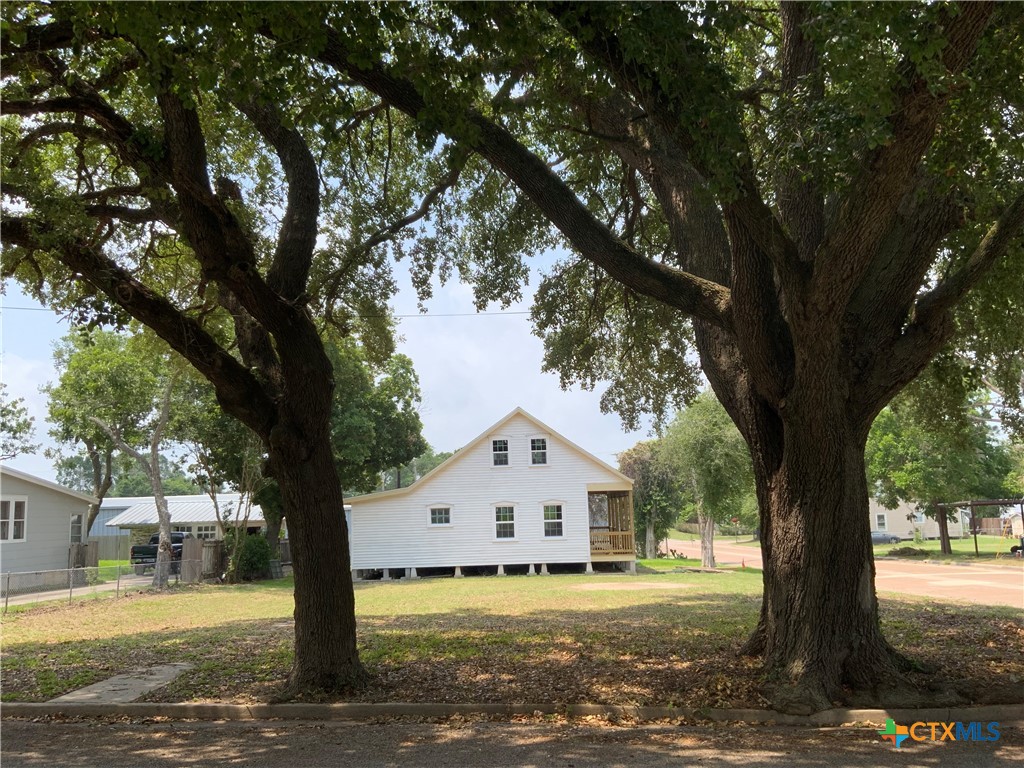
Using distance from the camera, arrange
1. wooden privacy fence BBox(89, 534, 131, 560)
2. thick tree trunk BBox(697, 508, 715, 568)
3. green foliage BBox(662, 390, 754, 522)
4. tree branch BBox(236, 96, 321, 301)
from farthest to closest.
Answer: wooden privacy fence BBox(89, 534, 131, 560), thick tree trunk BBox(697, 508, 715, 568), green foliage BBox(662, 390, 754, 522), tree branch BBox(236, 96, 321, 301)

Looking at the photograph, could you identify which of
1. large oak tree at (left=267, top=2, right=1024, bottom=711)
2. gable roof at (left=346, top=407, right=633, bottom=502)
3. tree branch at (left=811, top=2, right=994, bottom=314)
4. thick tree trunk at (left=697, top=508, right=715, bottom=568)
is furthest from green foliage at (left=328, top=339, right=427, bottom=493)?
tree branch at (left=811, top=2, right=994, bottom=314)

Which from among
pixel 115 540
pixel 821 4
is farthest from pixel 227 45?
pixel 115 540

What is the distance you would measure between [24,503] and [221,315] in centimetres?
1920

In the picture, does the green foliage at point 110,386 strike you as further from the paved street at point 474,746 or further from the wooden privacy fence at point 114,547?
the paved street at point 474,746

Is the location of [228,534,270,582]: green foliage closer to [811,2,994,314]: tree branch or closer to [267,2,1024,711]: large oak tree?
[267,2,1024,711]: large oak tree

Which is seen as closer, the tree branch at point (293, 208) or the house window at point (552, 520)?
the tree branch at point (293, 208)

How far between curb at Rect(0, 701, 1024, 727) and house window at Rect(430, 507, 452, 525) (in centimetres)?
2225

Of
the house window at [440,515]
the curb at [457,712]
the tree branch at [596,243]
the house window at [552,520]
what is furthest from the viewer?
the house window at [440,515]

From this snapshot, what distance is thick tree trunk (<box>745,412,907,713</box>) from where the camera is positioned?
7.62 meters

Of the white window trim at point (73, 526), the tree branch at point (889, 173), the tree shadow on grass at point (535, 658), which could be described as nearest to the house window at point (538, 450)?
the tree shadow on grass at point (535, 658)

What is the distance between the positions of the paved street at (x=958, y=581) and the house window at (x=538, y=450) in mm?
12480

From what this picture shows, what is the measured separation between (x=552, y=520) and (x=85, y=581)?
1671 centimetres

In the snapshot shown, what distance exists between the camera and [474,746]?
6.48 metres

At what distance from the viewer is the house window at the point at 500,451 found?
30422 millimetres
